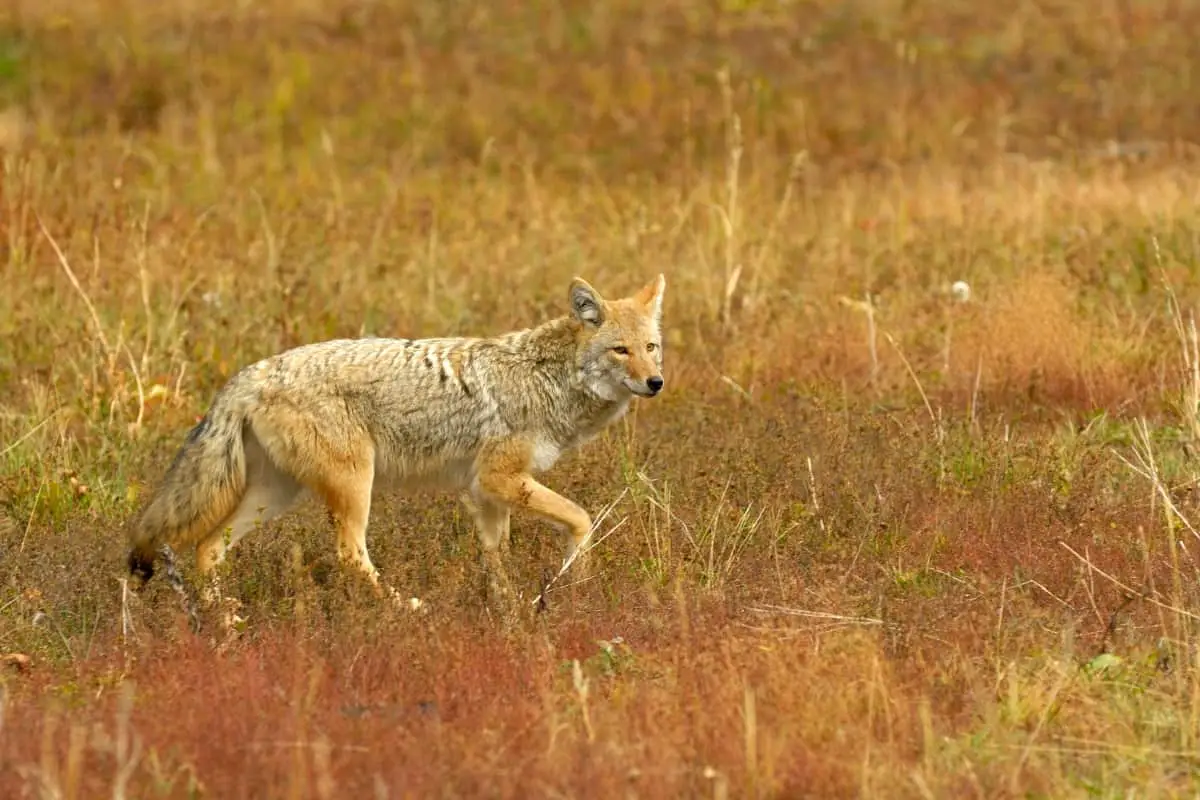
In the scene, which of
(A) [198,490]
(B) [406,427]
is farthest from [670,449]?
(A) [198,490]

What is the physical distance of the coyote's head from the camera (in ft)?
26.5

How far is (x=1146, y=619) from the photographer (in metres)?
6.57

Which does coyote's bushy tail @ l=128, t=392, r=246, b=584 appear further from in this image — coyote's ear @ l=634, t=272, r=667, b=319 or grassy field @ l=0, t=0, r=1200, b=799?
coyote's ear @ l=634, t=272, r=667, b=319

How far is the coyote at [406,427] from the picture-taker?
24.5ft

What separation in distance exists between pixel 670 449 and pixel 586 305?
109cm

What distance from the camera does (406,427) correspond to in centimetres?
784

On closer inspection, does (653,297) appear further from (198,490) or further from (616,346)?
(198,490)

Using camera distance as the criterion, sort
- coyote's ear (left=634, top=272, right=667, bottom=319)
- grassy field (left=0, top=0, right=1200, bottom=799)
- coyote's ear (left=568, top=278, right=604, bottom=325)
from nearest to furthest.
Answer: grassy field (left=0, top=0, right=1200, bottom=799)
coyote's ear (left=568, top=278, right=604, bottom=325)
coyote's ear (left=634, top=272, right=667, bottom=319)

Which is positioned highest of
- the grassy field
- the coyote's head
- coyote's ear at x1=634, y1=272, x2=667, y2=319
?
coyote's ear at x1=634, y1=272, x2=667, y2=319

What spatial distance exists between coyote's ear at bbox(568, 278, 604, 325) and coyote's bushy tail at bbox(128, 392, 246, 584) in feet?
5.32

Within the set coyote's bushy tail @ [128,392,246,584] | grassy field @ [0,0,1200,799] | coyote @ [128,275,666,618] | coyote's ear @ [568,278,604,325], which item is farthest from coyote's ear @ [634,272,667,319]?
coyote's bushy tail @ [128,392,246,584]

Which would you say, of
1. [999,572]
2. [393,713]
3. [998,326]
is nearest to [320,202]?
[998,326]

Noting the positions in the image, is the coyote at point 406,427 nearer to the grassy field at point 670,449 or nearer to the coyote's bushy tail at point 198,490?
the coyote's bushy tail at point 198,490

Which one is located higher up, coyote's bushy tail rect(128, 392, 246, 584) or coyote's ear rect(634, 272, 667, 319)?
coyote's ear rect(634, 272, 667, 319)
